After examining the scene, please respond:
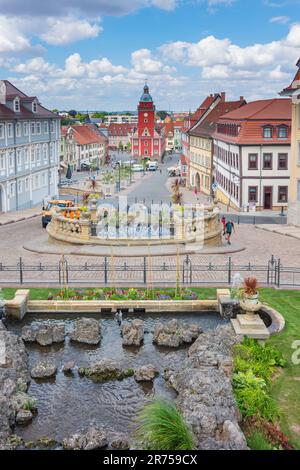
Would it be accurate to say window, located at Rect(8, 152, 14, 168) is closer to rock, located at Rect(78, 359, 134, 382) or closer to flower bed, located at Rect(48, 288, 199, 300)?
flower bed, located at Rect(48, 288, 199, 300)

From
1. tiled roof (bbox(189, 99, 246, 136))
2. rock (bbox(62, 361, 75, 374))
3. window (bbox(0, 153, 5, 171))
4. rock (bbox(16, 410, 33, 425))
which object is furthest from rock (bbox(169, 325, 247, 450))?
tiled roof (bbox(189, 99, 246, 136))

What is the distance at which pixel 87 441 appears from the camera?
41.2 ft

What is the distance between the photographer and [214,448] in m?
11.2

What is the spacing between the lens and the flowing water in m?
13.8

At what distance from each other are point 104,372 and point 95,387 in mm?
621

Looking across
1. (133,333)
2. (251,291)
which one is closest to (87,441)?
(133,333)

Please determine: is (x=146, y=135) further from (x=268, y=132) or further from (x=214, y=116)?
(x=268, y=132)

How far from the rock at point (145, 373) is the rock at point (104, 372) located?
0.30 m

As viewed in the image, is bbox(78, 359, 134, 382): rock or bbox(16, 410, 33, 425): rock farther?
bbox(78, 359, 134, 382): rock

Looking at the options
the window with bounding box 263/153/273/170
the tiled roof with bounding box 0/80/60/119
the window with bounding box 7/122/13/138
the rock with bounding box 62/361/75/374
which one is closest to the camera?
the rock with bounding box 62/361/75/374

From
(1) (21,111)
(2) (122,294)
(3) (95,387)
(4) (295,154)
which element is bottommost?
(3) (95,387)

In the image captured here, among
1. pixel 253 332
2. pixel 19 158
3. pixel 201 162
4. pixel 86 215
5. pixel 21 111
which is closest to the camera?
pixel 253 332

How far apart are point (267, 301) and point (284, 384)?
681cm

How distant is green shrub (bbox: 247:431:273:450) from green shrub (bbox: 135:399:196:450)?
1262mm
